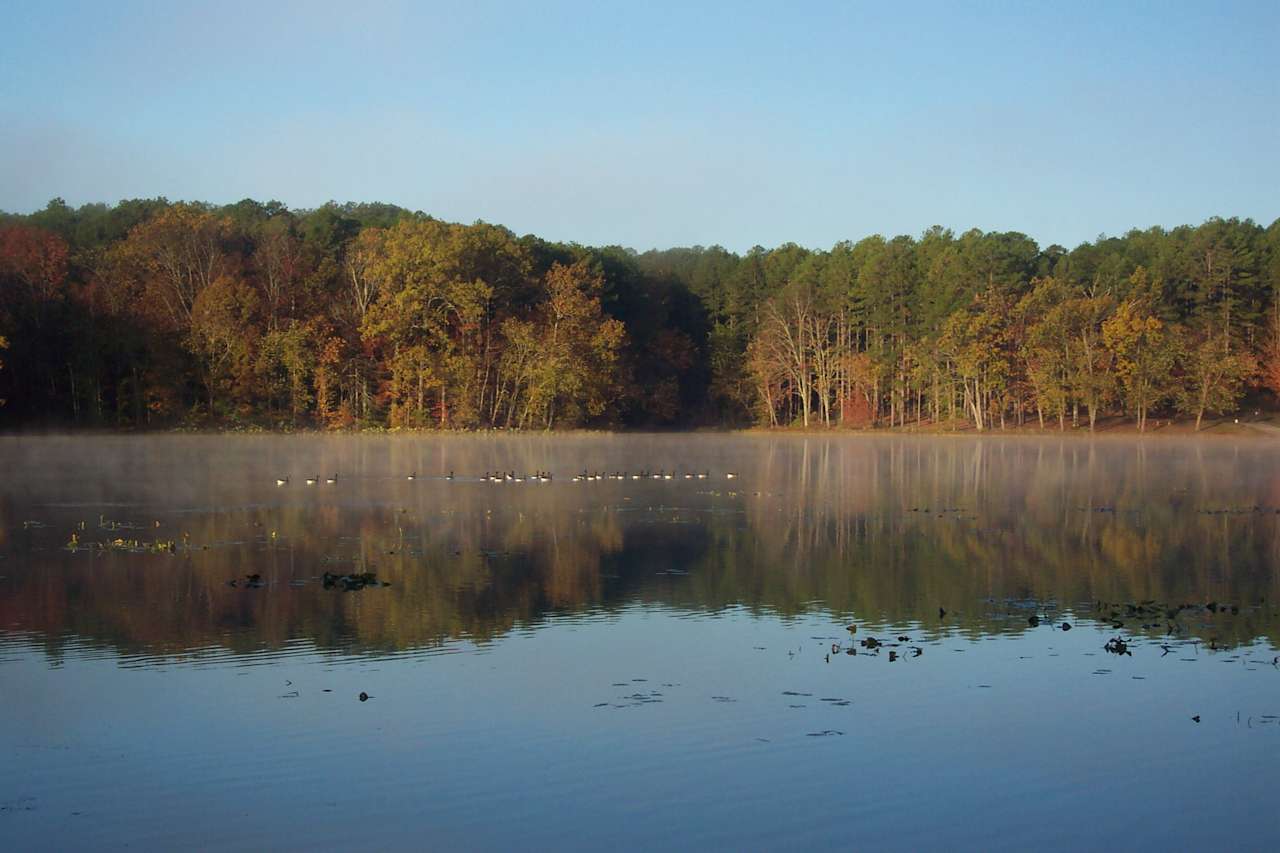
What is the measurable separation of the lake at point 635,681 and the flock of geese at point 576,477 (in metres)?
9.65

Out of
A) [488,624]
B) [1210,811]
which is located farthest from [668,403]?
[1210,811]

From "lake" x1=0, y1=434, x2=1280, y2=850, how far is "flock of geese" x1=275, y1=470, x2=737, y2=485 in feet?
31.7

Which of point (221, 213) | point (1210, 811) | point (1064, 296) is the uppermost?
point (221, 213)

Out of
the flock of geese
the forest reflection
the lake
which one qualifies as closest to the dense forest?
the forest reflection

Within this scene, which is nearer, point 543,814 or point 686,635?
point 543,814

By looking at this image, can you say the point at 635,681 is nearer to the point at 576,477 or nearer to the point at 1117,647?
the point at 1117,647

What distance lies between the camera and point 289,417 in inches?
2985

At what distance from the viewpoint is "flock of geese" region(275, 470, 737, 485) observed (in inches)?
1455

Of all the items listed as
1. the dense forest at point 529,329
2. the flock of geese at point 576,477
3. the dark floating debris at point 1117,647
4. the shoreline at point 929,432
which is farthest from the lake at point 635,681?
the dense forest at point 529,329

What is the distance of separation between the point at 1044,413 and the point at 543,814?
79.2 m

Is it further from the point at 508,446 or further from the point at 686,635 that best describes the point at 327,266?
the point at 686,635

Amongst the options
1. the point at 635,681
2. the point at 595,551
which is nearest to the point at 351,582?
the point at 595,551

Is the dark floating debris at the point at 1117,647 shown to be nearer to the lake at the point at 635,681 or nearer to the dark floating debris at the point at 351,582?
the lake at the point at 635,681

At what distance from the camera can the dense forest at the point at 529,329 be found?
72938mm
